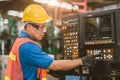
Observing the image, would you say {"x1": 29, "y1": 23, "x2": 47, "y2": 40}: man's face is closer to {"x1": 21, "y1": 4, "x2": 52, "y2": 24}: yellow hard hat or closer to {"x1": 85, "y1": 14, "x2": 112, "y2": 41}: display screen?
{"x1": 21, "y1": 4, "x2": 52, "y2": 24}: yellow hard hat

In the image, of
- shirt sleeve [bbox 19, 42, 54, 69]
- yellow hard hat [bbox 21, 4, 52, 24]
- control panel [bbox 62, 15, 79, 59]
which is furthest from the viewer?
control panel [bbox 62, 15, 79, 59]

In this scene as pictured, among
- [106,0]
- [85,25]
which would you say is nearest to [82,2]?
[106,0]

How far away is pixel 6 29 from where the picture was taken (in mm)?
12148

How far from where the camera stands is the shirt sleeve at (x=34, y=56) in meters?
3.02

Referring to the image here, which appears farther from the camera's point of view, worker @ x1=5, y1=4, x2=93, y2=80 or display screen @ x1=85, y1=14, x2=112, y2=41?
display screen @ x1=85, y1=14, x2=112, y2=41

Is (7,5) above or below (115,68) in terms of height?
above

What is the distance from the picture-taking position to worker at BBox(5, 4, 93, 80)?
3.03m

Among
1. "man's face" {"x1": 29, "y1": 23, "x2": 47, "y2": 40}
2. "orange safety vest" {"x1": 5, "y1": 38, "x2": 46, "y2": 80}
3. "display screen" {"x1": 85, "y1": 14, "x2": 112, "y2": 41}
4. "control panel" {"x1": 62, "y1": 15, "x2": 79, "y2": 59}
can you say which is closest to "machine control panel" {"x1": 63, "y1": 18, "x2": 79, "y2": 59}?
"control panel" {"x1": 62, "y1": 15, "x2": 79, "y2": 59}

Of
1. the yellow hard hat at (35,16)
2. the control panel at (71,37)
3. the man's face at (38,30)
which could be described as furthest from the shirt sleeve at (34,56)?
the control panel at (71,37)

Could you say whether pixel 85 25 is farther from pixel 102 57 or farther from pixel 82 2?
pixel 82 2

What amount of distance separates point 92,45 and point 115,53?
30 cm

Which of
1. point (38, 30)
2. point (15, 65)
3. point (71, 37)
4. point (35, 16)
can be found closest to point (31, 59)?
point (15, 65)

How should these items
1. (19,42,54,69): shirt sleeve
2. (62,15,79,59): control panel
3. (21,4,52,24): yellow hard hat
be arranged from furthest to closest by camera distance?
(62,15,79,59): control panel < (21,4,52,24): yellow hard hat < (19,42,54,69): shirt sleeve

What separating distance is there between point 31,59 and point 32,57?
2 centimetres
